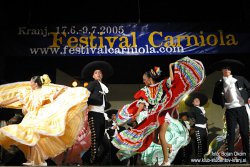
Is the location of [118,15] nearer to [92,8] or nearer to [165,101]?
[92,8]

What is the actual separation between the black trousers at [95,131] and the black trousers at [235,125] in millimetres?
1957

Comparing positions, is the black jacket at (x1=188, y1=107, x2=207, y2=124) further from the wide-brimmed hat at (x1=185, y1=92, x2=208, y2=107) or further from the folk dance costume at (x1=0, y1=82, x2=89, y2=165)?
the folk dance costume at (x1=0, y1=82, x2=89, y2=165)

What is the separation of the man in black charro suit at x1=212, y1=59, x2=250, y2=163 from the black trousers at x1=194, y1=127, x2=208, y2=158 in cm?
114

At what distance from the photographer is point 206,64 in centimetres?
892

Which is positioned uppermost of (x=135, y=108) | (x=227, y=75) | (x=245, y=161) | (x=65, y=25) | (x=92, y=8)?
(x=92, y=8)

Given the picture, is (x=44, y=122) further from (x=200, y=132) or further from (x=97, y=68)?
(x=200, y=132)

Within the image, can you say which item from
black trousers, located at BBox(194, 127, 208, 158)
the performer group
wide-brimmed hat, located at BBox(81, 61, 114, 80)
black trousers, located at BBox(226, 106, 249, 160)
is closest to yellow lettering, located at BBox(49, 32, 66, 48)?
wide-brimmed hat, located at BBox(81, 61, 114, 80)

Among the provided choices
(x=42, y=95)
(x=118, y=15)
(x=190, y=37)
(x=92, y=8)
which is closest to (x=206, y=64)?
(x=190, y=37)

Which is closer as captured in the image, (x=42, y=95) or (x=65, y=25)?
(x=42, y=95)

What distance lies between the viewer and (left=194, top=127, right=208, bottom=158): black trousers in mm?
7668

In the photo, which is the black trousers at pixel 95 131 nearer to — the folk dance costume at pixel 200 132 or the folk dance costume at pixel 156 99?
the folk dance costume at pixel 156 99

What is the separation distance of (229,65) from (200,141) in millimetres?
1582

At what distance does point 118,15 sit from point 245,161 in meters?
4.36

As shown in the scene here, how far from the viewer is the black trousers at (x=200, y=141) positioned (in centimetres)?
767
